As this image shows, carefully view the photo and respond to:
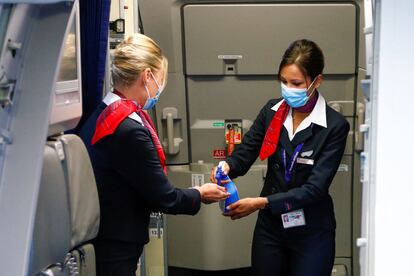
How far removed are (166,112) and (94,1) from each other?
184cm

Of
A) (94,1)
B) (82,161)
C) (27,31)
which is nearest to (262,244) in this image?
(82,161)

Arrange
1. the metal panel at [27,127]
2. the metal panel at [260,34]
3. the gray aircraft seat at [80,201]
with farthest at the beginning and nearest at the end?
1. the metal panel at [260,34]
2. the gray aircraft seat at [80,201]
3. the metal panel at [27,127]

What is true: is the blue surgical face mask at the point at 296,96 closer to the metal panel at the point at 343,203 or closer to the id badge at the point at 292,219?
the id badge at the point at 292,219

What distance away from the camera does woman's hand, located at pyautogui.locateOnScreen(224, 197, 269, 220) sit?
3.32 meters

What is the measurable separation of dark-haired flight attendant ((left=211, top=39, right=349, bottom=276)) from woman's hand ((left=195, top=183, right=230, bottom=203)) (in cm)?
15

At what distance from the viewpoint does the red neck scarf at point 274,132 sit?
3.39 meters

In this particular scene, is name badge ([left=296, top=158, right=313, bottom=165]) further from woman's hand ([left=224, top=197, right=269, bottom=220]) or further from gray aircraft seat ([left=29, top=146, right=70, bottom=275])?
gray aircraft seat ([left=29, top=146, right=70, bottom=275])

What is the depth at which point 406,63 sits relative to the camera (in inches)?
55.9

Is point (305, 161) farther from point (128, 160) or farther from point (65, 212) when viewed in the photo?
point (65, 212)

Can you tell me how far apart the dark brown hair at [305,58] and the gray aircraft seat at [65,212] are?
55.8 inches

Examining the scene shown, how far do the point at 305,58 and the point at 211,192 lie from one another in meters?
0.91

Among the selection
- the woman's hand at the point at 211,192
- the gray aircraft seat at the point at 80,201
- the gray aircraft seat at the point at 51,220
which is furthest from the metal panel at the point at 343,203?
the gray aircraft seat at the point at 51,220

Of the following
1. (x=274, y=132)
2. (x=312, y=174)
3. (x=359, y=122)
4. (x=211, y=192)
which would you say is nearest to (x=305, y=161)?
(x=312, y=174)

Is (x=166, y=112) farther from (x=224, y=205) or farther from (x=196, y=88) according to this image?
(x=224, y=205)
